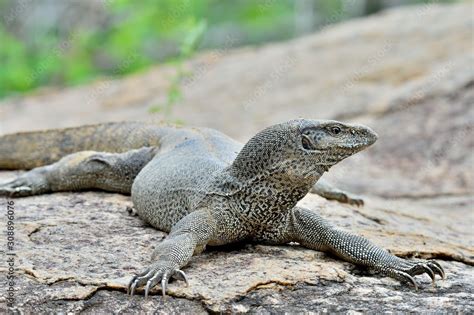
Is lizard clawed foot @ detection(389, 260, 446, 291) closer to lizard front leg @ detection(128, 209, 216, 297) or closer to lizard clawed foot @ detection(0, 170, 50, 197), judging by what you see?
A: lizard front leg @ detection(128, 209, 216, 297)

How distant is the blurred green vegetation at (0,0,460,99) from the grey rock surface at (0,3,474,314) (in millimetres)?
3257

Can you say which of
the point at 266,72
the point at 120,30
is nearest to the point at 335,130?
the point at 266,72

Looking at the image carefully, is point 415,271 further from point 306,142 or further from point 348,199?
point 348,199

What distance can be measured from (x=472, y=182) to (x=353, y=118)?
3.02 metres

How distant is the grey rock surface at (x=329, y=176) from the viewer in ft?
15.9

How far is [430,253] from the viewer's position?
6141 millimetres

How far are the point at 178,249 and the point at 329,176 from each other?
6.54m

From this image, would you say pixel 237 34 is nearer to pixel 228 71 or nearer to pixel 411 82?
pixel 228 71

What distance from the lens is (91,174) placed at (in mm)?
7406

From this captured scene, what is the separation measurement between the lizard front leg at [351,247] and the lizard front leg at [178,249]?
0.67 m

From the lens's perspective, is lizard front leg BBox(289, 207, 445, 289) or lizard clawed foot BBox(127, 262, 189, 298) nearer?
lizard clawed foot BBox(127, 262, 189, 298)

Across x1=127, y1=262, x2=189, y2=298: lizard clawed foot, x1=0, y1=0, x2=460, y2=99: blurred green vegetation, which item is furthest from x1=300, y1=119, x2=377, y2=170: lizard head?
x1=0, y1=0, x2=460, y2=99: blurred green vegetation

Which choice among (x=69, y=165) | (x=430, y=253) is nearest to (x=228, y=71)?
(x=69, y=165)

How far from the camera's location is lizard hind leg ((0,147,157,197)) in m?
7.32
